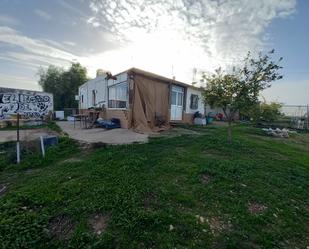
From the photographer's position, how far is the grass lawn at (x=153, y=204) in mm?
2268

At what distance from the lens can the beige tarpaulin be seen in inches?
398

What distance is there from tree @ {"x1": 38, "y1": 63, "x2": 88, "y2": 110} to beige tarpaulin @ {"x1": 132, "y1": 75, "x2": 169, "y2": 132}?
19.0m

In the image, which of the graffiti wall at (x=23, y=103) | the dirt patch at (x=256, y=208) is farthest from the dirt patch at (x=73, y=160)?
the dirt patch at (x=256, y=208)

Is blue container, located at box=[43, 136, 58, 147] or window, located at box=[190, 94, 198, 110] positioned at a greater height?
window, located at box=[190, 94, 198, 110]

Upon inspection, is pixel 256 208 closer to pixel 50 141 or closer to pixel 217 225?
pixel 217 225

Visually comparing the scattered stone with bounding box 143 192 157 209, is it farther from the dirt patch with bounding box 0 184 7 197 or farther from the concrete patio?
the concrete patio

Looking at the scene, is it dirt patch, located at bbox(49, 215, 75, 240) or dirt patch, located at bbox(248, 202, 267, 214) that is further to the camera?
dirt patch, located at bbox(248, 202, 267, 214)

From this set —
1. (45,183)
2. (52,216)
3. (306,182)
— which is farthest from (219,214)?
(45,183)

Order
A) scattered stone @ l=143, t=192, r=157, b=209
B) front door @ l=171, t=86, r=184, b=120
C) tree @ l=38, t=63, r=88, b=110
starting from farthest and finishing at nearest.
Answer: tree @ l=38, t=63, r=88, b=110, front door @ l=171, t=86, r=184, b=120, scattered stone @ l=143, t=192, r=157, b=209

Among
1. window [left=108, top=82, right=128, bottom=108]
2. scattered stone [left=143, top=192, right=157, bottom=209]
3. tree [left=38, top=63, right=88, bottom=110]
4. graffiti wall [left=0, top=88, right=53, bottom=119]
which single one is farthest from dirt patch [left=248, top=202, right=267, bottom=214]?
tree [left=38, top=63, right=88, bottom=110]

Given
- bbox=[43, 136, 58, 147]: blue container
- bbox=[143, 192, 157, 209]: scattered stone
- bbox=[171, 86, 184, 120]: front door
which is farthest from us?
bbox=[171, 86, 184, 120]: front door

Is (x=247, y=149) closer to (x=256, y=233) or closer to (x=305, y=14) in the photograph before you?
(x=256, y=233)

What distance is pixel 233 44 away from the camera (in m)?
11.7

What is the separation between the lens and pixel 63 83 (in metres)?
26.6
